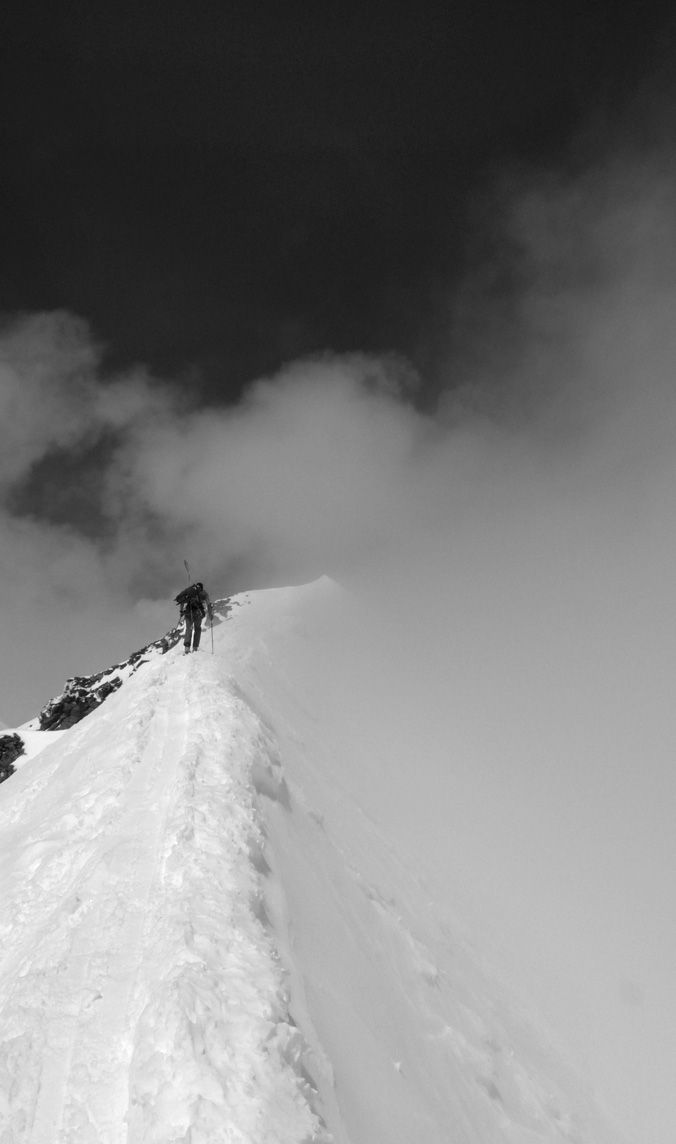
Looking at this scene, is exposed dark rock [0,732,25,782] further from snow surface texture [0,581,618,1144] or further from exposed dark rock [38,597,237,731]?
snow surface texture [0,581,618,1144]

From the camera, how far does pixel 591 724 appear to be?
173 feet

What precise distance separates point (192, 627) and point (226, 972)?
1631 centimetres

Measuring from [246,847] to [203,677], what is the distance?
28.2ft

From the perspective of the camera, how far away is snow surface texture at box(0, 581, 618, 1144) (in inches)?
193

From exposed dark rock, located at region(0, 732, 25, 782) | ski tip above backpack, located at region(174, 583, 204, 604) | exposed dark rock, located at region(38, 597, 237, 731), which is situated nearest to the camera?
ski tip above backpack, located at region(174, 583, 204, 604)

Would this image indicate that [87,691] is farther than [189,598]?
Yes

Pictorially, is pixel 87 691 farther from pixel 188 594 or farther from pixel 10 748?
pixel 188 594

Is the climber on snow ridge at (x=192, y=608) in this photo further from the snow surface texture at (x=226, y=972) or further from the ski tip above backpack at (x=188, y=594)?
the snow surface texture at (x=226, y=972)

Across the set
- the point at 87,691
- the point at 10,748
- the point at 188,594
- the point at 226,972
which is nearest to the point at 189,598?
the point at 188,594

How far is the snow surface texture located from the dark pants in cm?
511

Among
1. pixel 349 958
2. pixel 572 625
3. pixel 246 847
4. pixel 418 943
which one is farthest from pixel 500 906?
pixel 572 625

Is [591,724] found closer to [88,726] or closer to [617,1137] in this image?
[617,1137]

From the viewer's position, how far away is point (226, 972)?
5.87 m

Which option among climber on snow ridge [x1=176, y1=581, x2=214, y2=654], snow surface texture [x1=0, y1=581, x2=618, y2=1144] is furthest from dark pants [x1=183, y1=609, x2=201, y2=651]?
snow surface texture [x1=0, y1=581, x2=618, y2=1144]
